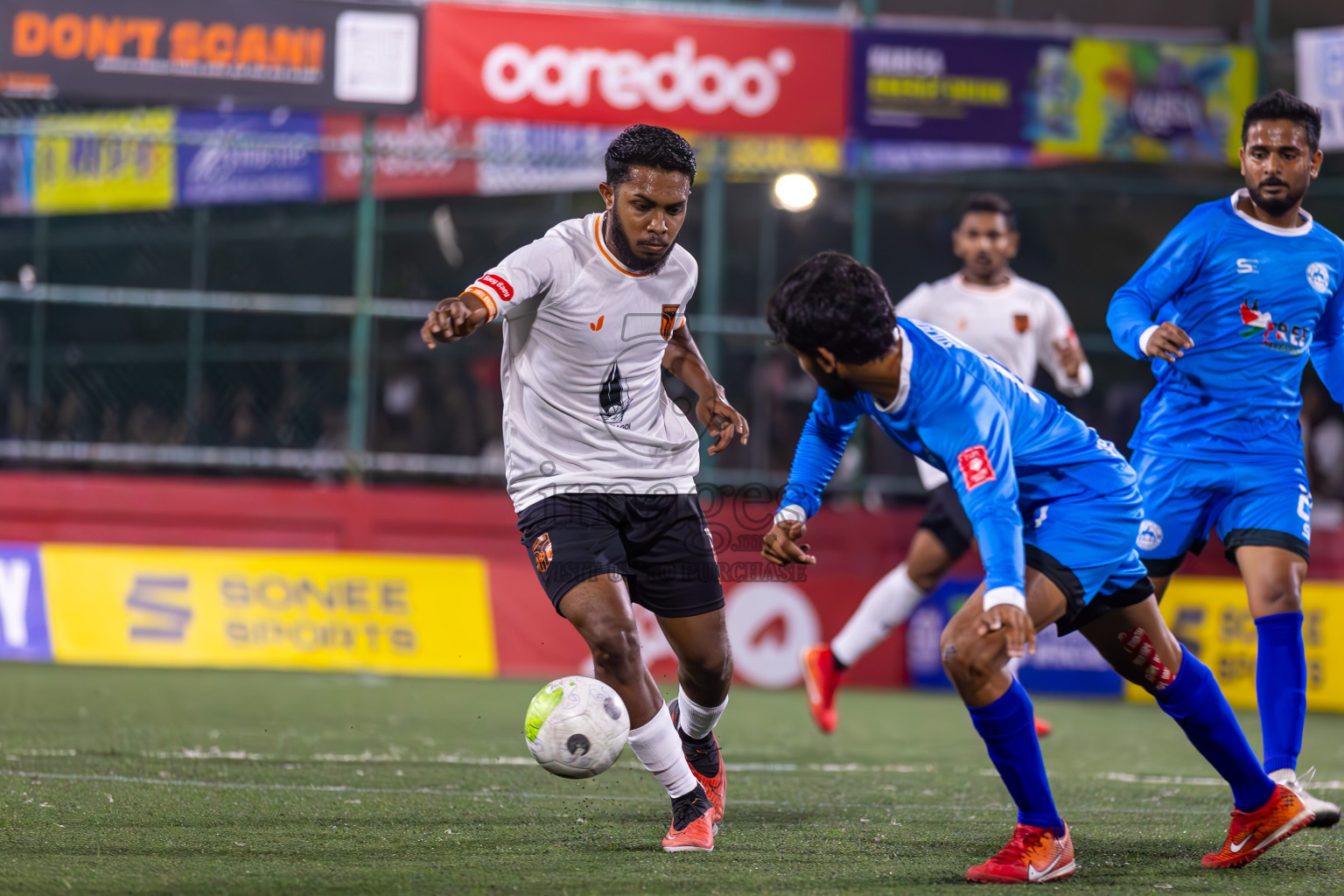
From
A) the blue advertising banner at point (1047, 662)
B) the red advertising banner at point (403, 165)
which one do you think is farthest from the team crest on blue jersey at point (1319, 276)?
the red advertising banner at point (403, 165)

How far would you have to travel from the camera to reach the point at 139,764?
6.11 m

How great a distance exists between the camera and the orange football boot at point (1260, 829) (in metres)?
4.48

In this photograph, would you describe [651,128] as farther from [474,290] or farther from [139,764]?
[139,764]

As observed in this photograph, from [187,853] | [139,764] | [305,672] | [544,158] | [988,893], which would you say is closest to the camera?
[988,893]

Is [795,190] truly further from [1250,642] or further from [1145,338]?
[1145,338]

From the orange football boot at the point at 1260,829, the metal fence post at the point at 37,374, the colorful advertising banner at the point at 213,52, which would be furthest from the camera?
the metal fence post at the point at 37,374

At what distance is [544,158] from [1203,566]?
5.67 meters

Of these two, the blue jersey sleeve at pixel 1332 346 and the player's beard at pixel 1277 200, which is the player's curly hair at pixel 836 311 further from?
the blue jersey sleeve at pixel 1332 346

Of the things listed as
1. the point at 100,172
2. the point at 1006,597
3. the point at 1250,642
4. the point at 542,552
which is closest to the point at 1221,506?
the point at 1006,597

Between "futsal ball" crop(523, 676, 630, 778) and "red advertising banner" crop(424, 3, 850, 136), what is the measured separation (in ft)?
25.9

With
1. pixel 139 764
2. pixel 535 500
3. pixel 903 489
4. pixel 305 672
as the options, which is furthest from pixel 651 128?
pixel 903 489

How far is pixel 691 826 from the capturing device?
461 cm

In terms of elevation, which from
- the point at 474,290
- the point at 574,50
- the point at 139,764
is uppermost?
the point at 574,50

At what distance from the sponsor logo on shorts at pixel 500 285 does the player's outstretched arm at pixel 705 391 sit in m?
0.74
